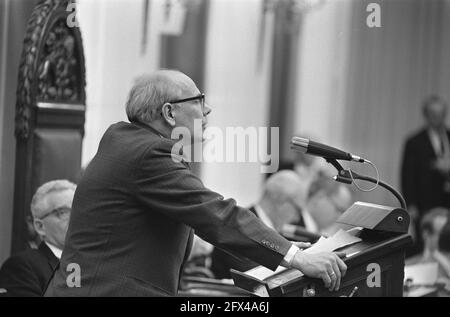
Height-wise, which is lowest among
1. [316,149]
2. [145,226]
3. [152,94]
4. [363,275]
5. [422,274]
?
[422,274]

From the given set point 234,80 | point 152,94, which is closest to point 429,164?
point 234,80

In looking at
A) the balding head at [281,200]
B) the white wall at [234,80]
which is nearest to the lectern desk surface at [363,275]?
the balding head at [281,200]

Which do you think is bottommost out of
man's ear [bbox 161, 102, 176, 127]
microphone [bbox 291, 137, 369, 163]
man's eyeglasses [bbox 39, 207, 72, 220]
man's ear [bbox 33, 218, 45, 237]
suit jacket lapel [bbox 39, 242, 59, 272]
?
suit jacket lapel [bbox 39, 242, 59, 272]

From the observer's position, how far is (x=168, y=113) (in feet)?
9.46

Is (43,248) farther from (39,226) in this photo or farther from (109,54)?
(109,54)

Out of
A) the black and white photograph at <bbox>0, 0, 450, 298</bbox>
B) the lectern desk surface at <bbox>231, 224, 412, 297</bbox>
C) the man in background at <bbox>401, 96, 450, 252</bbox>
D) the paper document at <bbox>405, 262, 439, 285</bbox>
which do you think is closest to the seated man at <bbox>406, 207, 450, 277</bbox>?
the black and white photograph at <bbox>0, 0, 450, 298</bbox>

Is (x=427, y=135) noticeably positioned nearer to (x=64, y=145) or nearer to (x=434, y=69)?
(x=434, y=69)

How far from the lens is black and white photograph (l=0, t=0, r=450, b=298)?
108 inches

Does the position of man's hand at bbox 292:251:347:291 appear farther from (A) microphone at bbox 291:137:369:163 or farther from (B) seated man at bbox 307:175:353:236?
(B) seated man at bbox 307:175:353:236

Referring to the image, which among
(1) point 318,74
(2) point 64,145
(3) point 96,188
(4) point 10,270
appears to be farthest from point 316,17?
(3) point 96,188

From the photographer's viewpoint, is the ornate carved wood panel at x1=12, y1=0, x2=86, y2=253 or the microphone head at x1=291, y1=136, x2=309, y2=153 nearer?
the microphone head at x1=291, y1=136, x2=309, y2=153

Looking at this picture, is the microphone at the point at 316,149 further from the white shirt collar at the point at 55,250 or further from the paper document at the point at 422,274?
the paper document at the point at 422,274

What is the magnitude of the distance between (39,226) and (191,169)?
1.02 metres

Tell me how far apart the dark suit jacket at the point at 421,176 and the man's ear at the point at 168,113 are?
265 inches
